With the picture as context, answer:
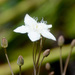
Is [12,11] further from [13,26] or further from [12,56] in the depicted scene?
[12,56]

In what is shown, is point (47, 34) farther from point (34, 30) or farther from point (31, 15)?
point (31, 15)

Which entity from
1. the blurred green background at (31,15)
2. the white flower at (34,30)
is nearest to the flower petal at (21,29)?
the white flower at (34,30)

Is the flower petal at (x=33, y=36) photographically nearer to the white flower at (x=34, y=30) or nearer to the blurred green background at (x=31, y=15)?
the white flower at (x=34, y=30)

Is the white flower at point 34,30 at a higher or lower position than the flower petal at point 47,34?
higher

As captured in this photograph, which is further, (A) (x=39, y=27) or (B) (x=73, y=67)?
(B) (x=73, y=67)

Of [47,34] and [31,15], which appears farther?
[31,15]

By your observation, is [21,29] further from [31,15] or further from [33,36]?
[31,15]

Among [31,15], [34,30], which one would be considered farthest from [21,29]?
[31,15]

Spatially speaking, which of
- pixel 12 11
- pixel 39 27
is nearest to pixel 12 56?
pixel 12 11
